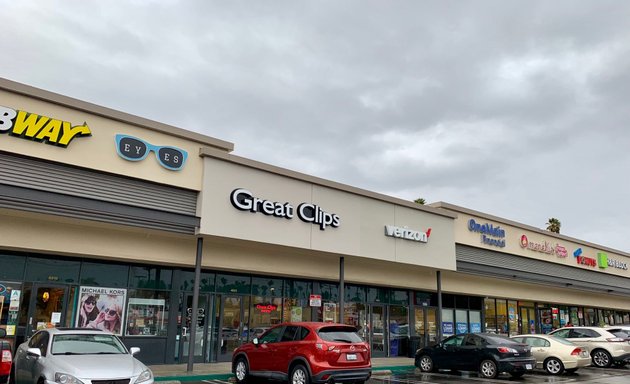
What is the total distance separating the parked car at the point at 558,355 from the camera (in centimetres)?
1805

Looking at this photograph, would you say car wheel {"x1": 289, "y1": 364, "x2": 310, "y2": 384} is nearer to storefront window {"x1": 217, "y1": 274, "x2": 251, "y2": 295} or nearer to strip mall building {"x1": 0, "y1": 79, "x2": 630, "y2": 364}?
strip mall building {"x1": 0, "y1": 79, "x2": 630, "y2": 364}

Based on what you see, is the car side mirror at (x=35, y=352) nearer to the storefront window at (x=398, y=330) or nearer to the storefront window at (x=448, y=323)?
the storefront window at (x=398, y=330)

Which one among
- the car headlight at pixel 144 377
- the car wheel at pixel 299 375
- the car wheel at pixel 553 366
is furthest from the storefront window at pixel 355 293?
the car headlight at pixel 144 377

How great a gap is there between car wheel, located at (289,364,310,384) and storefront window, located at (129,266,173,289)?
6.95 m

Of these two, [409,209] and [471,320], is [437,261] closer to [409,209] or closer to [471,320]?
[409,209]

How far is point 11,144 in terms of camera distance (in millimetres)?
13211

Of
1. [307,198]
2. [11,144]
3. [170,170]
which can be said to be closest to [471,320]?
[307,198]

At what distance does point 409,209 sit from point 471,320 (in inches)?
366

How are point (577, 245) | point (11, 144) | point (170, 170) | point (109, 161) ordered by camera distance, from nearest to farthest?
1. point (11, 144)
2. point (109, 161)
3. point (170, 170)
4. point (577, 245)

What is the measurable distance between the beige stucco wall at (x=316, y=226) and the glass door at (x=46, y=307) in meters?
4.65

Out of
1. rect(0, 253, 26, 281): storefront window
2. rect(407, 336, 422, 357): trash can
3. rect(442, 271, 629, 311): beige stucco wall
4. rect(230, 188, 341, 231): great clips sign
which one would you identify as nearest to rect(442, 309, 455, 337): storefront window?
rect(442, 271, 629, 311): beige stucco wall

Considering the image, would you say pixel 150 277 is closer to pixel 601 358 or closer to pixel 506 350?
pixel 506 350

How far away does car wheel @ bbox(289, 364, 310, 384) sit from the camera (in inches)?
480

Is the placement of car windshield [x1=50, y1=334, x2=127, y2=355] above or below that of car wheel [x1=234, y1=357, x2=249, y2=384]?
above
